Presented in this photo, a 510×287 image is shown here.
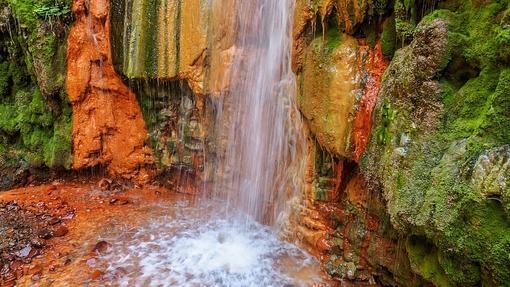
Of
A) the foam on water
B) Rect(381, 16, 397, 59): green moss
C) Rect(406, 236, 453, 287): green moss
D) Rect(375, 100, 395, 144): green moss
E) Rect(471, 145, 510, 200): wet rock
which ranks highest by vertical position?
Rect(381, 16, 397, 59): green moss

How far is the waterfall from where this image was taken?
234 inches

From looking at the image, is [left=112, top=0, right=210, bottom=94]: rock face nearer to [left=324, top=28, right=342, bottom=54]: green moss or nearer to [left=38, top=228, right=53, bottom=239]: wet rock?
[left=324, top=28, right=342, bottom=54]: green moss

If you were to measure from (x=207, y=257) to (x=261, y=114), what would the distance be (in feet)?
8.18

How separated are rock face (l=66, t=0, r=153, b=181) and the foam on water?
239cm

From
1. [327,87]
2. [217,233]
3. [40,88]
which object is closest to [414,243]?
[327,87]

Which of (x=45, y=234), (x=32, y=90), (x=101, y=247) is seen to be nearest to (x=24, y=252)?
(x=45, y=234)

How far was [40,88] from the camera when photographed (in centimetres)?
820

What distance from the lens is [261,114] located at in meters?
6.48

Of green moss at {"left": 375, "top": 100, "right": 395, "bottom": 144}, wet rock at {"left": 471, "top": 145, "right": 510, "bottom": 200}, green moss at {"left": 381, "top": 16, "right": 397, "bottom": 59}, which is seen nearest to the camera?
wet rock at {"left": 471, "top": 145, "right": 510, "bottom": 200}

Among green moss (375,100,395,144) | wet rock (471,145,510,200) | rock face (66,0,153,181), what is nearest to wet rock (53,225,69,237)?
rock face (66,0,153,181)

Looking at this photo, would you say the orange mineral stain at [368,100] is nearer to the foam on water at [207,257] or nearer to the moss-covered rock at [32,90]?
the foam on water at [207,257]

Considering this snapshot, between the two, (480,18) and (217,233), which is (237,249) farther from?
(480,18)

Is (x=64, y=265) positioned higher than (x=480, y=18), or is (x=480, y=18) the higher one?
(x=480, y=18)

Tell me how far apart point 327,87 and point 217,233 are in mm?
3084
